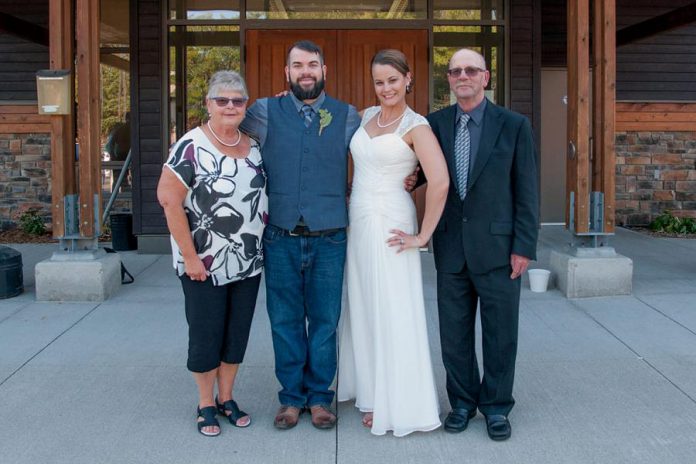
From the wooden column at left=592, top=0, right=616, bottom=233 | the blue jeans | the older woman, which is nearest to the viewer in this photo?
the older woman

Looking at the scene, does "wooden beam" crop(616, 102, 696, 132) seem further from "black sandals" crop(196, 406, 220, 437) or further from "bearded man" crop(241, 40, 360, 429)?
"black sandals" crop(196, 406, 220, 437)

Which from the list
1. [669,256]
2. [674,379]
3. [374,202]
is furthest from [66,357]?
[669,256]

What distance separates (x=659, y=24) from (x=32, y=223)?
24.8 ft

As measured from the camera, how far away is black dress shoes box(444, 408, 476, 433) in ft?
12.2

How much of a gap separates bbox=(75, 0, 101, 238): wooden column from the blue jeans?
10.4ft

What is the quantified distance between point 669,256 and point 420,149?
5.65 m

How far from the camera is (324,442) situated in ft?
12.0

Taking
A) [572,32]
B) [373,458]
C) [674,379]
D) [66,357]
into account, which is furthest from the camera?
[572,32]

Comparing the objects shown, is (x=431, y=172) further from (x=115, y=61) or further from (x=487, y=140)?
(x=115, y=61)

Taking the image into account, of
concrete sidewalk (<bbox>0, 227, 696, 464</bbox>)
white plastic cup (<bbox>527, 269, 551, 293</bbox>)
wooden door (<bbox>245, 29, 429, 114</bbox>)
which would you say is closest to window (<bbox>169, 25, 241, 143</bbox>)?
wooden door (<bbox>245, 29, 429, 114</bbox>)

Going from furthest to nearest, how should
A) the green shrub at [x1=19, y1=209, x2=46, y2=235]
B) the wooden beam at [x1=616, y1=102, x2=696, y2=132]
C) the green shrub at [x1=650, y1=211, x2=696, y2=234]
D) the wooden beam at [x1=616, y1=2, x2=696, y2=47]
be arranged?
the wooden beam at [x1=616, y1=102, x2=696, y2=132] < the green shrub at [x1=650, y1=211, x2=696, y2=234] < the green shrub at [x1=19, y1=209, x2=46, y2=235] < the wooden beam at [x1=616, y1=2, x2=696, y2=47]

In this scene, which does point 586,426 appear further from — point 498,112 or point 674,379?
point 498,112

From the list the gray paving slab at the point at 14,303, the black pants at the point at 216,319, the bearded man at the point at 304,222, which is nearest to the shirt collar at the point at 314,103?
the bearded man at the point at 304,222

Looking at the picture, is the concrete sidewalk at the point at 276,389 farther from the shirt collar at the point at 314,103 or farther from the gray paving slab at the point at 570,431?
the shirt collar at the point at 314,103
